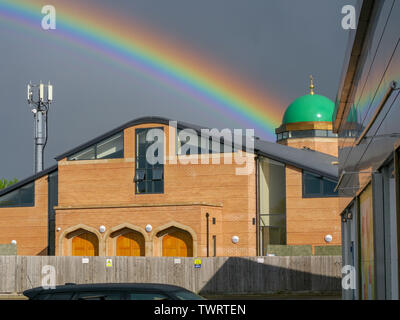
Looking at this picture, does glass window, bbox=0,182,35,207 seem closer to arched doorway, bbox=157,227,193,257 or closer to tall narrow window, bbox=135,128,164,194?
tall narrow window, bbox=135,128,164,194

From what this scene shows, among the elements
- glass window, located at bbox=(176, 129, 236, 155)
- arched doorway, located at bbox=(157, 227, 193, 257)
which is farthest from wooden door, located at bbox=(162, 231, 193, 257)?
glass window, located at bbox=(176, 129, 236, 155)

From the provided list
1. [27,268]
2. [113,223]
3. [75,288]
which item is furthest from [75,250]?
[75,288]

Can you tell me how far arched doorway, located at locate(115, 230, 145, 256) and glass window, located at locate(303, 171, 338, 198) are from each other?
10877 millimetres

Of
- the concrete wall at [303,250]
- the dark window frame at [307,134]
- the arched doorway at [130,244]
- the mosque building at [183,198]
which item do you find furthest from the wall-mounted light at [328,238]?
the dark window frame at [307,134]

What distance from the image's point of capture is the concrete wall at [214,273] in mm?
36594

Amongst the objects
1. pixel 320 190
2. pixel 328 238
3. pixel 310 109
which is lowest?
pixel 328 238

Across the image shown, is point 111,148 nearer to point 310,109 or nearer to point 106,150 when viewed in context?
point 106,150

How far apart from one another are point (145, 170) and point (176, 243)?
219 inches

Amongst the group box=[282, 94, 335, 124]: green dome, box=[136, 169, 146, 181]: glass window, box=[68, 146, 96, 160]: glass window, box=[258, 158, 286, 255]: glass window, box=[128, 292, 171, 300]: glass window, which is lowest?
box=[128, 292, 171, 300]: glass window

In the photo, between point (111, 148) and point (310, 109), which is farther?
point (310, 109)

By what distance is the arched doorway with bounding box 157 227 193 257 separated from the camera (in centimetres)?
4456

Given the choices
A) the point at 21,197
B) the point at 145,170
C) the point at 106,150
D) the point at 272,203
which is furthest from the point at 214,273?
the point at 21,197

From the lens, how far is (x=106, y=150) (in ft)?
160

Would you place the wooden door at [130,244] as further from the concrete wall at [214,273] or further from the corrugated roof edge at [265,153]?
the concrete wall at [214,273]
